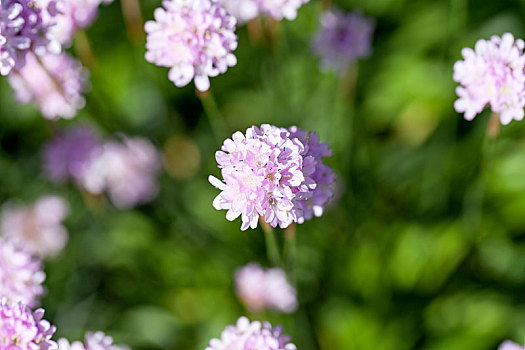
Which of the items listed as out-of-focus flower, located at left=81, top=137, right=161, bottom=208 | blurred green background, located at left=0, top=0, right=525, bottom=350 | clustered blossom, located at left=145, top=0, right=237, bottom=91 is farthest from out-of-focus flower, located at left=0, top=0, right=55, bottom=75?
out-of-focus flower, located at left=81, top=137, right=161, bottom=208

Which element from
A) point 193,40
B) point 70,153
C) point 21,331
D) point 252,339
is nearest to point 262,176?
point 252,339

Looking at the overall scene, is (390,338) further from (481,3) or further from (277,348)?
(481,3)

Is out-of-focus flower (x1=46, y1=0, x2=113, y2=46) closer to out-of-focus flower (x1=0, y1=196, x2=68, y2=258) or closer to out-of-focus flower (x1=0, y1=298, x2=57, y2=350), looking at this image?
out-of-focus flower (x1=0, y1=196, x2=68, y2=258)

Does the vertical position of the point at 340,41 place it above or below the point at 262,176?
above

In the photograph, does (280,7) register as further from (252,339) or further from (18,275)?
(18,275)

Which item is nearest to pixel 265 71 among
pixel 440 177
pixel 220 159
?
pixel 440 177

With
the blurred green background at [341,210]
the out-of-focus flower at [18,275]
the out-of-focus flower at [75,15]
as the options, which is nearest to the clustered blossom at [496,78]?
the blurred green background at [341,210]
